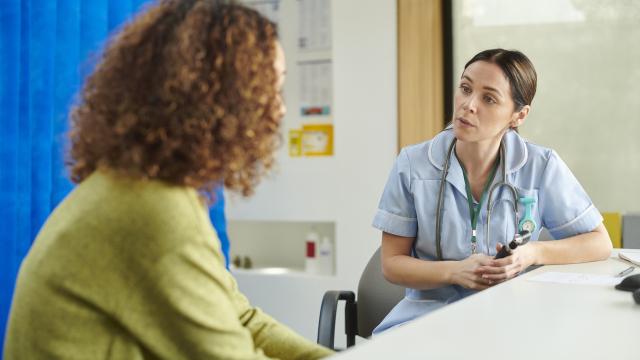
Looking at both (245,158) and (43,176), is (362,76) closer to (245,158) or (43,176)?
(43,176)

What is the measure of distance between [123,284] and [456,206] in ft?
3.75

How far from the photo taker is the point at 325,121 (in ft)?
10.9

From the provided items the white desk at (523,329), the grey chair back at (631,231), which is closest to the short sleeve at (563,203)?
the white desk at (523,329)

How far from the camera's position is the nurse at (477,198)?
1779mm

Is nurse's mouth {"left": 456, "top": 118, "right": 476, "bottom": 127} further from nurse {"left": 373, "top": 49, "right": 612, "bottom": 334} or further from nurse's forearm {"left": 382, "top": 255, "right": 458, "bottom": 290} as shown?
nurse's forearm {"left": 382, "top": 255, "right": 458, "bottom": 290}

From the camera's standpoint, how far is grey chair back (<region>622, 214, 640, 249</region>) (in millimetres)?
2604

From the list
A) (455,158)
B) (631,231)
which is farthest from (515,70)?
(631,231)

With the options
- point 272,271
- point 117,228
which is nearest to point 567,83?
point 272,271

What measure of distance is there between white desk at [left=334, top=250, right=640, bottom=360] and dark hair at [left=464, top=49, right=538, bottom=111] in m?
0.61

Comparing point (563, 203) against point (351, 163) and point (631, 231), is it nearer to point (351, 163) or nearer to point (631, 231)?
point (631, 231)

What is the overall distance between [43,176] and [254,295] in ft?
4.64

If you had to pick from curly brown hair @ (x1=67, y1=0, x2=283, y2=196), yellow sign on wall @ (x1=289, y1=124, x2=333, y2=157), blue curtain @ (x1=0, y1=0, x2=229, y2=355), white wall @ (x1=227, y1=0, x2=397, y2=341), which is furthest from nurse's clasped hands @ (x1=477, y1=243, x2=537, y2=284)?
yellow sign on wall @ (x1=289, y1=124, x2=333, y2=157)

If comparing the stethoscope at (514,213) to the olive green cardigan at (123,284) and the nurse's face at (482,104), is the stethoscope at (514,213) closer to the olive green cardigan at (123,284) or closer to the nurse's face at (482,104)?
the nurse's face at (482,104)

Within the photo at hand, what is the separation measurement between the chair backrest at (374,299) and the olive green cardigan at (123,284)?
3.71 ft
